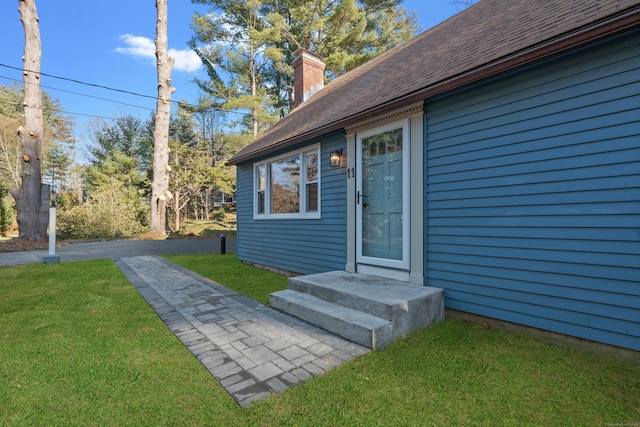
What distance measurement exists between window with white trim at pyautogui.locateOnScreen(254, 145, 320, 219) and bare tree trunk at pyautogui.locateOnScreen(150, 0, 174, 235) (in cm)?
769

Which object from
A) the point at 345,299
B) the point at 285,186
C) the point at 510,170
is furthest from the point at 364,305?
the point at 285,186

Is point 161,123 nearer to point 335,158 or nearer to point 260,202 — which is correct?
point 260,202

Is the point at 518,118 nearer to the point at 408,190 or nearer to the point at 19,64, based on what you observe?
the point at 408,190

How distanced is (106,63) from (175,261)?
1494 centimetres

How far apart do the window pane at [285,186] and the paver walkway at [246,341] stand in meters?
2.12

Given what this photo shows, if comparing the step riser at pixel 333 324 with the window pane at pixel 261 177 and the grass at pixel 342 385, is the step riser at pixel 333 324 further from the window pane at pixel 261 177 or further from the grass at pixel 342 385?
the window pane at pixel 261 177

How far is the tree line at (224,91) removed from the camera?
12.8 m

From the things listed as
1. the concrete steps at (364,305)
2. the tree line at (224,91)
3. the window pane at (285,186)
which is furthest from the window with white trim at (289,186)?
the tree line at (224,91)

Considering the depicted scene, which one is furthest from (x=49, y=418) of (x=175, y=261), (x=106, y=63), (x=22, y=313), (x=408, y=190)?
(x=106, y=63)

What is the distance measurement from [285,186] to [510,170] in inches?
162

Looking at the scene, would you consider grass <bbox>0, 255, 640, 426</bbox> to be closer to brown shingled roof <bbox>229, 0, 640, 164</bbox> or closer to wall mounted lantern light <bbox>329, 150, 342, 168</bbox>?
brown shingled roof <bbox>229, 0, 640, 164</bbox>

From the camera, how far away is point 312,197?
5402mm

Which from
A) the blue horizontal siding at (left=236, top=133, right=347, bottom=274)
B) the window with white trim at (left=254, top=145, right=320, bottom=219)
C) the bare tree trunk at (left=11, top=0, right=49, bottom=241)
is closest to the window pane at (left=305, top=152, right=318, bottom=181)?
the window with white trim at (left=254, top=145, right=320, bottom=219)

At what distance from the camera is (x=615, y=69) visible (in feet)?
7.33
